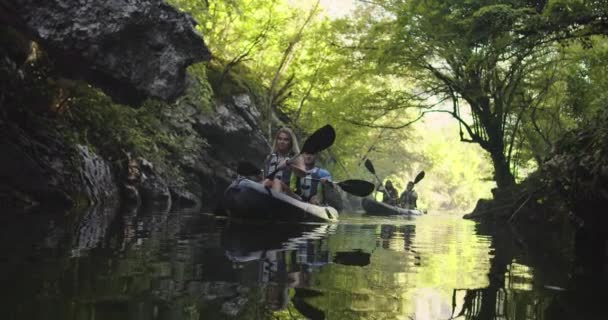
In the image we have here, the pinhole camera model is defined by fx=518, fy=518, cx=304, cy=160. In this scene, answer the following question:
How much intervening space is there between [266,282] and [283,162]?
229 inches

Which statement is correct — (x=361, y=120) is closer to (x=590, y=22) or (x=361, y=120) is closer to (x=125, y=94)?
(x=125, y=94)

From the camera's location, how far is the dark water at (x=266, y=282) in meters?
1.95

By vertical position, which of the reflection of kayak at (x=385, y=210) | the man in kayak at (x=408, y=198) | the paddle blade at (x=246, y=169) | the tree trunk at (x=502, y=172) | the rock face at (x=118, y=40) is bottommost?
the reflection of kayak at (x=385, y=210)

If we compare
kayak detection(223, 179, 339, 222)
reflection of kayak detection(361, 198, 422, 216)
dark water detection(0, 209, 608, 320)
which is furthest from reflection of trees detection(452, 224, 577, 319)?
reflection of kayak detection(361, 198, 422, 216)

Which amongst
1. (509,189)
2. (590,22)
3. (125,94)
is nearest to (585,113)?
(509,189)

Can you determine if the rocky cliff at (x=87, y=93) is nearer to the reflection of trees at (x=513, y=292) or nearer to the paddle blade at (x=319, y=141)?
the paddle blade at (x=319, y=141)

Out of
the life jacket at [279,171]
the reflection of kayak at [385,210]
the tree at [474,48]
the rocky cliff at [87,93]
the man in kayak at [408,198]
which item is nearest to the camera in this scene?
the rocky cliff at [87,93]

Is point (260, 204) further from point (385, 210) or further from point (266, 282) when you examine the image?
point (385, 210)

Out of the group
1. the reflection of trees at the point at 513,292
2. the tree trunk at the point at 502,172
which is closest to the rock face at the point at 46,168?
the reflection of trees at the point at 513,292

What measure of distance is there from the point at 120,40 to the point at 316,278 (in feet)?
25.3

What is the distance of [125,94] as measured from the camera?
10.0 meters

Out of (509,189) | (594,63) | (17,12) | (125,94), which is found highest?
(594,63)

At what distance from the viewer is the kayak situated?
25.1 feet

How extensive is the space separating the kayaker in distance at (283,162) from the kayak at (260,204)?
1.77 feet
